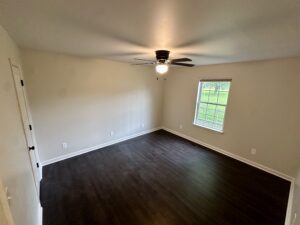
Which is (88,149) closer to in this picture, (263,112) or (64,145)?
(64,145)

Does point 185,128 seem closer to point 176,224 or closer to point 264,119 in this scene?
point 264,119

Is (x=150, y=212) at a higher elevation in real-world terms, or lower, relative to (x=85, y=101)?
lower

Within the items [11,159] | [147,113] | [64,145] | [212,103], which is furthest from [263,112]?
[64,145]

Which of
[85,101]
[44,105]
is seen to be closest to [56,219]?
[44,105]

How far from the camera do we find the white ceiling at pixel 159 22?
1025 millimetres

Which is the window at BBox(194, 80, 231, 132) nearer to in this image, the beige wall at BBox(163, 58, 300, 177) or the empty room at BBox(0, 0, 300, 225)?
the empty room at BBox(0, 0, 300, 225)

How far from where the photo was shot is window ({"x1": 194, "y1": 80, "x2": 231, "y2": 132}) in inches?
146

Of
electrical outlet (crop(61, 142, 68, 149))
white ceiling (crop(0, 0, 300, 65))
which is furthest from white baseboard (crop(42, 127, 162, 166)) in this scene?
white ceiling (crop(0, 0, 300, 65))

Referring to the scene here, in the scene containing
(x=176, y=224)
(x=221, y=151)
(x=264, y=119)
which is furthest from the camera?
(x=221, y=151)

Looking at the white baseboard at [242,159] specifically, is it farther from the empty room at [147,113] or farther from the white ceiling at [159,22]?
the white ceiling at [159,22]

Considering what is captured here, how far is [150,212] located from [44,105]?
2.83 m

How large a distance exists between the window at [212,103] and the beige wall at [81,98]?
172 centimetres

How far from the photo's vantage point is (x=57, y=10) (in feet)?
3.76

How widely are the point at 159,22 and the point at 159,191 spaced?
249 centimetres
